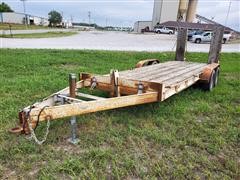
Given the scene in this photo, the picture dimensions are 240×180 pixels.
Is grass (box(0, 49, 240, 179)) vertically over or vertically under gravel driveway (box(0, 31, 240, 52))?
over

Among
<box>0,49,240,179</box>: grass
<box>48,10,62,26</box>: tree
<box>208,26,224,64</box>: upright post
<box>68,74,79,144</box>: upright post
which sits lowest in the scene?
<box>48,10,62,26</box>: tree

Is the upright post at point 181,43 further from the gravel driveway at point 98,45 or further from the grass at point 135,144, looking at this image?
the gravel driveway at point 98,45

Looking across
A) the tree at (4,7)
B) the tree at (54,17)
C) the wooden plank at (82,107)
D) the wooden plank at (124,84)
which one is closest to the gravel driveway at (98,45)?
the wooden plank at (124,84)

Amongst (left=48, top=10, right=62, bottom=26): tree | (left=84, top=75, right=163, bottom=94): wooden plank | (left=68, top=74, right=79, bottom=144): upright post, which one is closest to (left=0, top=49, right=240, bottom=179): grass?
(left=68, top=74, right=79, bottom=144): upright post

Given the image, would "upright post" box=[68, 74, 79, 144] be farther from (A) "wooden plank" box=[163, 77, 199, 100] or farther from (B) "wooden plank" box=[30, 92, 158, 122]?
(A) "wooden plank" box=[163, 77, 199, 100]

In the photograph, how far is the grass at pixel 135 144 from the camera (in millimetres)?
2648

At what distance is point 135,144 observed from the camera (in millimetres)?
3205

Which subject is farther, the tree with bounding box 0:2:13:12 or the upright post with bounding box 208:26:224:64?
the tree with bounding box 0:2:13:12

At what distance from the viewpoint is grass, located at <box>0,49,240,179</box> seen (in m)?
2.65

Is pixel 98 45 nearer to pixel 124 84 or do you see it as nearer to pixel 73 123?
pixel 124 84

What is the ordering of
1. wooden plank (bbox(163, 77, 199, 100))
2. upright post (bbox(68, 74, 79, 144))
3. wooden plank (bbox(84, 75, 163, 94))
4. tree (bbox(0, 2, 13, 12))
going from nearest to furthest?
1. upright post (bbox(68, 74, 79, 144))
2. wooden plank (bbox(84, 75, 163, 94))
3. wooden plank (bbox(163, 77, 199, 100))
4. tree (bbox(0, 2, 13, 12))

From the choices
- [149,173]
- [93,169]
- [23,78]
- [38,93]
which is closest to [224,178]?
[149,173]

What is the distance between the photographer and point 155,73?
16.6 feet

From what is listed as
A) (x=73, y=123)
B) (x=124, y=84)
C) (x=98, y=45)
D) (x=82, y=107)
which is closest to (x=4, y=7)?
(x=98, y=45)
